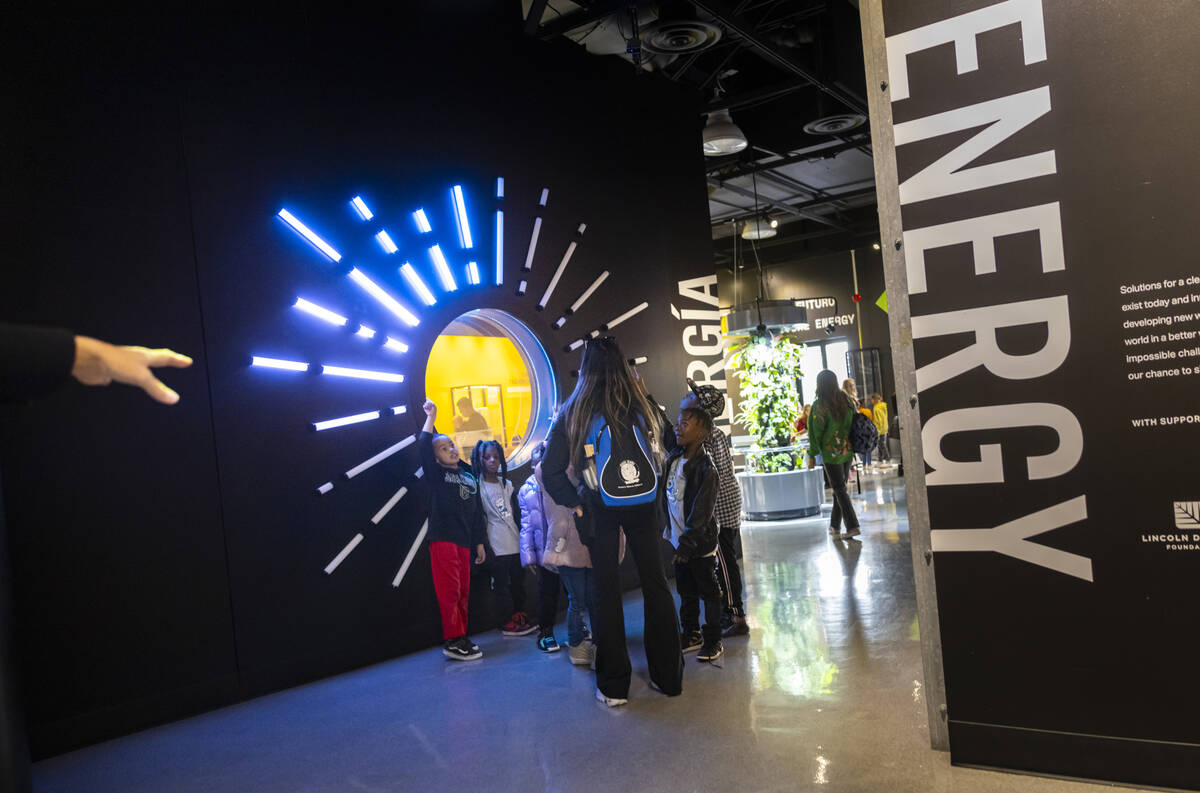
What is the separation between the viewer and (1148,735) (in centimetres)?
282

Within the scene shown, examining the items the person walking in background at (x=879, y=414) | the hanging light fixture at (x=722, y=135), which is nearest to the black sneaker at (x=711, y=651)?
the hanging light fixture at (x=722, y=135)

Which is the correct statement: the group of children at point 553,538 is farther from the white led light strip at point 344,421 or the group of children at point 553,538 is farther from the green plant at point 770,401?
the green plant at point 770,401

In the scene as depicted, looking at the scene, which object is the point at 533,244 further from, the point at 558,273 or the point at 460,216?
the point at 460,216

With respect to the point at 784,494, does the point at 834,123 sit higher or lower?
higher

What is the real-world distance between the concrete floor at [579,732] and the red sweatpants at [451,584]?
0.76 feet

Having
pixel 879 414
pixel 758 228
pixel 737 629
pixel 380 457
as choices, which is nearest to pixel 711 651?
pixel 737 629

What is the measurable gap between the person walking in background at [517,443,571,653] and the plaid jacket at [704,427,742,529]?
105cm

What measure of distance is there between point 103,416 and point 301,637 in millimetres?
1624

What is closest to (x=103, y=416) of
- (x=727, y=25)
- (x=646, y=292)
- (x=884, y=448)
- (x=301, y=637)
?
(x=301, y=637)

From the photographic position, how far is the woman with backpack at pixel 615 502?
4137 millimetres

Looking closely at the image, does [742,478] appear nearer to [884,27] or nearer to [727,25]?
[727,25]

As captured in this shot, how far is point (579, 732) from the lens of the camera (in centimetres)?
379

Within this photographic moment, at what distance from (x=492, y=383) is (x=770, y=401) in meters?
4.49

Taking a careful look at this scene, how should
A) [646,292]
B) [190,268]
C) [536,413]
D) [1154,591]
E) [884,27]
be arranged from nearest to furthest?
[1154,591] → [884,27] → [190,268] → [536,413] → [646,292]
